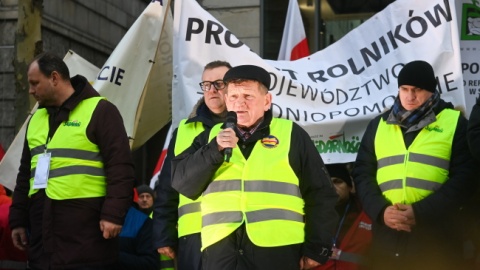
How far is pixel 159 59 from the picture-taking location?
27.1ft

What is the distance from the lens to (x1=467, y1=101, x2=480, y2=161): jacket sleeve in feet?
17.4

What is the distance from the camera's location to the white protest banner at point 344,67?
7102 mm

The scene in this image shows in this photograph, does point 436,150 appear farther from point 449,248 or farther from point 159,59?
point 159,59

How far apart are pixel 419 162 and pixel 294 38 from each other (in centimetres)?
328

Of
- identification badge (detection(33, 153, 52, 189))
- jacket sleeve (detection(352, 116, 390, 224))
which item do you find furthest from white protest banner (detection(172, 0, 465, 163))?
identification badge (detection(33, 153, 52, 189))

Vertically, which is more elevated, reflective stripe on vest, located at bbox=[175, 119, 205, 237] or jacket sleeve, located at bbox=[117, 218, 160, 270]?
reflective stripe on vest, located at bbox=[175, 119, 205, 237]

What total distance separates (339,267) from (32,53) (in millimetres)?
3379

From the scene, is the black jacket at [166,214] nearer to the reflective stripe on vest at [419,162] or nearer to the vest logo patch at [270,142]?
the vest logo patch at [270,142]

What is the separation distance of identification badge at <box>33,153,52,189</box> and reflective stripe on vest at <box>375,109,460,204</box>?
2190mm

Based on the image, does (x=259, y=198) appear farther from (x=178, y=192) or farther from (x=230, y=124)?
(x=178, y=192)

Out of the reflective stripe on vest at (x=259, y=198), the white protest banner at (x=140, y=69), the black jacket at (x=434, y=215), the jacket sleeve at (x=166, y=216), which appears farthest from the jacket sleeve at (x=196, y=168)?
the white protest banner at (x=140, y=69)

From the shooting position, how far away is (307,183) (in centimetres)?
471

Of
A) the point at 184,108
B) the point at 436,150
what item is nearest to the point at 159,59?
the point at 184,108

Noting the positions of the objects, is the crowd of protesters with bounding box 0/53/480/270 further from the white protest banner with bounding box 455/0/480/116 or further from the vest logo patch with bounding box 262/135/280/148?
the white protest banner with bounding box 455/0/480/116
